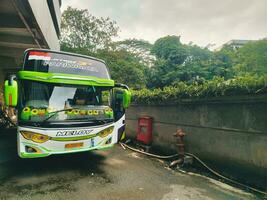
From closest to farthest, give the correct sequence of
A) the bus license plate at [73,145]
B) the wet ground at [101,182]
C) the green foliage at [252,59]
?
the wet ground at [101,182] < the bus license plate at [73,145] < the green foliage at [252,59]

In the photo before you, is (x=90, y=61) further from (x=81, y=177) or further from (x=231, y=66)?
(x=231, y=66)

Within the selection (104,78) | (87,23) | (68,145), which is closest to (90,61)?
(104,78)

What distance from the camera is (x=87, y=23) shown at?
23719 mm

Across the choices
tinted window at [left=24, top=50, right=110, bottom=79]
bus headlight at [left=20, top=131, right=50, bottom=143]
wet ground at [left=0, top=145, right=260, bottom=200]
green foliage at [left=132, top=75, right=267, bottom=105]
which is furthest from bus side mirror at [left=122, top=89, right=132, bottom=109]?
bus headlight at [left=20, top=131, right=50, bottom=143]

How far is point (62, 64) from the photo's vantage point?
216 inches

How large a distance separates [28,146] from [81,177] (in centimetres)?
135

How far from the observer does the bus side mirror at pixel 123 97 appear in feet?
21.7

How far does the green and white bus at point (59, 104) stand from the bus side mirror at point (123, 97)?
0.70 m

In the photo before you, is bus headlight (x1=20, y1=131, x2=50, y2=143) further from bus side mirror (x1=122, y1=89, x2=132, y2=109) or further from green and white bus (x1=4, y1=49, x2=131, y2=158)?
bus side mirror (x1=122, y1=89, x2=132, y2=109)

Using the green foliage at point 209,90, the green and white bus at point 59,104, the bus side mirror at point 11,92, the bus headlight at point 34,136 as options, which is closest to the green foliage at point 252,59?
the green foliage at point 209,90

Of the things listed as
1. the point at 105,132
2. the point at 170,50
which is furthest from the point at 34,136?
the point at 170,50

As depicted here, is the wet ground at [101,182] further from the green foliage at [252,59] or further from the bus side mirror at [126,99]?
the green foliage at [252,59]

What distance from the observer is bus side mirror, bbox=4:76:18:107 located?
451cm

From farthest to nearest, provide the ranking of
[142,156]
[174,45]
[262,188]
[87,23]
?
[174,45] → [87,23] → [142,156] → [262,188]
